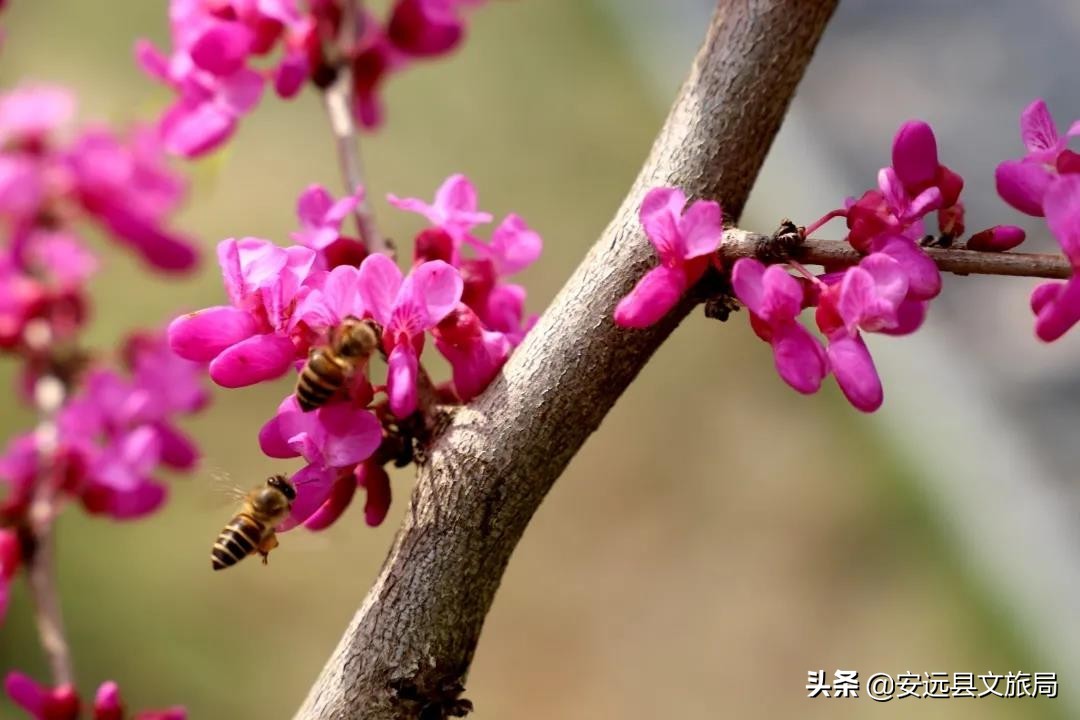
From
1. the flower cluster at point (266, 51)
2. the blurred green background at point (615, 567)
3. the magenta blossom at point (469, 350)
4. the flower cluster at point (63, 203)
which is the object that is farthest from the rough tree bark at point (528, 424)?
the blurred green background at point (615, 567)

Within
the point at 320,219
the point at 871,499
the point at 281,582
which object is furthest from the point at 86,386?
the point at 871,499

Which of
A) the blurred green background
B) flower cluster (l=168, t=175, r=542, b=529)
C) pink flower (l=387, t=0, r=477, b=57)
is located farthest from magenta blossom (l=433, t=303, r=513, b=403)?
the blurred green background

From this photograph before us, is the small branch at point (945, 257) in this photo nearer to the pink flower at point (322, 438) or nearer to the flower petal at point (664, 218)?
the flower petal at point (664, 218)

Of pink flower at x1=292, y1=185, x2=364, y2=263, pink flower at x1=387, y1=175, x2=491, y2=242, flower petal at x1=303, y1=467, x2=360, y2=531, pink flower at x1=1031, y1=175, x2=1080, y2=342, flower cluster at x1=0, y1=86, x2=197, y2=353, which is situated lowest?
flower petal at x1=303, y1=467, x2=360, y2=531

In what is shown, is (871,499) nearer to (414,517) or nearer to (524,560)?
(524,560)

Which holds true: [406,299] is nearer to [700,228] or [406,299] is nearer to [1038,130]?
[700,228]

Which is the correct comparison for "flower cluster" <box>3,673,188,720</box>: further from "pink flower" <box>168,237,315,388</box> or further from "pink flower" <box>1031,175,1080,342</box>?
"pink flower" <box>1031,175,1080,342</box>
